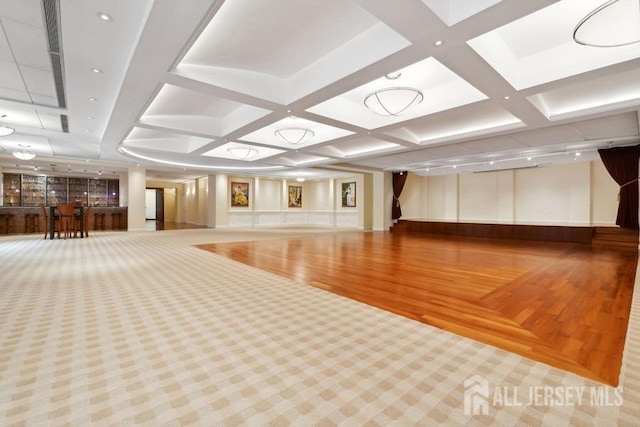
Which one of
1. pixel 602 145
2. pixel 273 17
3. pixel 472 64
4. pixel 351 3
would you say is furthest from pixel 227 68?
pixel 602 145

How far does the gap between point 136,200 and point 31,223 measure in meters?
4.57

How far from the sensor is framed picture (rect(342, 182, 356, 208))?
53.2ft

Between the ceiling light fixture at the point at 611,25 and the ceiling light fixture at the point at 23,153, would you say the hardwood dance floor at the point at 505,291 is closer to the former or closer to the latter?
the ceiling light fixture at the point at 611,25

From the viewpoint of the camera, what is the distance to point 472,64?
395 centimetres

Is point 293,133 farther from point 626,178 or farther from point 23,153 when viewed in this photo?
point 626,178

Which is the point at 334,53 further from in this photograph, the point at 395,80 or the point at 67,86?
the point at 67,86

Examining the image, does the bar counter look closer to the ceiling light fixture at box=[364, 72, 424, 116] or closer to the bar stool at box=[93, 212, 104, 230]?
the bar stool at box=[93, 212, 104, 230]

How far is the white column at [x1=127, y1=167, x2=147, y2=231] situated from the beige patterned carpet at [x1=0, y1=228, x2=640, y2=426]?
10.9m

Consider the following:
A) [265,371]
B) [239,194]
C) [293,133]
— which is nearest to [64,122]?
[293,133]

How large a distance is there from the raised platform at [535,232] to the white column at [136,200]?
39.3ft

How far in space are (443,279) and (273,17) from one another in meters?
4.36

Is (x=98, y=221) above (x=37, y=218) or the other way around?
the other way around

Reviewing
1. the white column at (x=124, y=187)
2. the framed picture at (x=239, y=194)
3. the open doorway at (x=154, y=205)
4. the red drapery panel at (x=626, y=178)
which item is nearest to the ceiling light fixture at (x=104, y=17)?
the red drapery panel at (x=626, y=178)

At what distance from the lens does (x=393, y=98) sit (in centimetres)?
479
